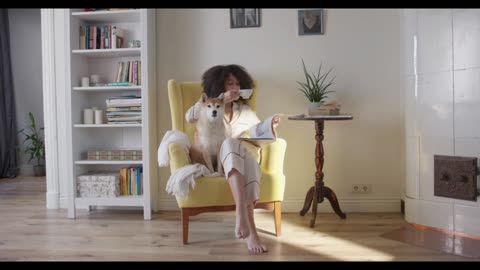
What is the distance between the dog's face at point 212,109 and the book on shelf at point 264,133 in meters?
0.18

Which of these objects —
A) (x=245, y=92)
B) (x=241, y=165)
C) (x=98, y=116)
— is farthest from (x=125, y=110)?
(x=241, y=165)

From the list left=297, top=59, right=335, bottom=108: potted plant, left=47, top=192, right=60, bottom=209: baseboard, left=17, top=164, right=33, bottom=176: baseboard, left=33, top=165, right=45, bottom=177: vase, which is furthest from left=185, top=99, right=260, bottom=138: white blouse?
left=17, top=164, right=33, bottom=176: baseboard

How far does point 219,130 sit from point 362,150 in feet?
4.04

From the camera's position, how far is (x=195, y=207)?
2.07 m

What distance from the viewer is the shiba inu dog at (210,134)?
2105 millimetres

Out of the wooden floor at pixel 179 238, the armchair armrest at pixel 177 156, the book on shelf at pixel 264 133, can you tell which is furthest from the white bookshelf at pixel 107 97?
the book on shelf at pixel 264 133

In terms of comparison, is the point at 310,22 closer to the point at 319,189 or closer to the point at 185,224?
the point at 319,189

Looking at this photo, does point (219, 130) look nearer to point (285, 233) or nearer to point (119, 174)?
point (285, 233)

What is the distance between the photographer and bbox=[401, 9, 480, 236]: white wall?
83.7 inches

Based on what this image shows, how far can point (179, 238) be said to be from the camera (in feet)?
7.14

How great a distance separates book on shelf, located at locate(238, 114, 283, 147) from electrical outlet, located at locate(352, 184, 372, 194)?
1031 millimetres

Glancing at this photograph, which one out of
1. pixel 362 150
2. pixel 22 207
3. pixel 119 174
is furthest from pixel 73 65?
pixel 362 150

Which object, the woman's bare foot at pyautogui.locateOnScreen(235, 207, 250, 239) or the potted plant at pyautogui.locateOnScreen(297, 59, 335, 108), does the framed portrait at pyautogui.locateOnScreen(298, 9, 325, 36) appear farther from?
the woman's bare foot at pyautogui.locateOnScreen(235, 207, 250, 239)

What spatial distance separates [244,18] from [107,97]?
48.0 inches
